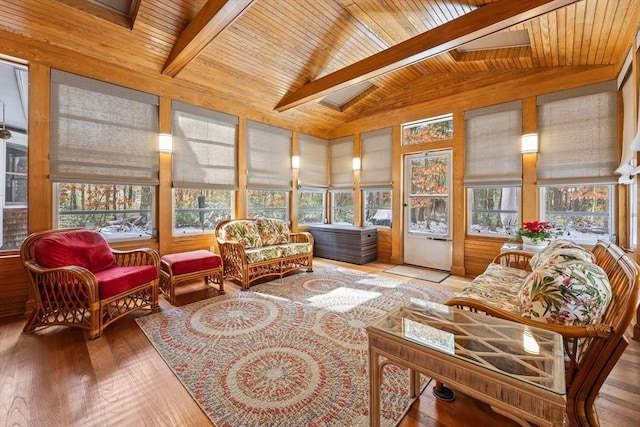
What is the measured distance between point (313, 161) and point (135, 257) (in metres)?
3.81

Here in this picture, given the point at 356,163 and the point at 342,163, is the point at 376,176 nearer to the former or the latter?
the point at 356,163

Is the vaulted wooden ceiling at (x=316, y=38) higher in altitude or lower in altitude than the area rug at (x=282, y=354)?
higher

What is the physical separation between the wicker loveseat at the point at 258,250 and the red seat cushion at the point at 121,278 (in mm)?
1068

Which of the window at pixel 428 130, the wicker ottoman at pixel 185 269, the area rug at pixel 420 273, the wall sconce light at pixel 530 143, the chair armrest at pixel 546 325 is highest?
the window at pixel 428 130

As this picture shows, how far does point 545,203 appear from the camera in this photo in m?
3.77

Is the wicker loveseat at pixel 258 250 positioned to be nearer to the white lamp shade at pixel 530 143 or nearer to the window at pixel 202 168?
the window at pixel 202 168

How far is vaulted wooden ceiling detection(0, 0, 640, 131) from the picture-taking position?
8.40ft

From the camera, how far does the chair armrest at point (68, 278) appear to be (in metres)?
2.26

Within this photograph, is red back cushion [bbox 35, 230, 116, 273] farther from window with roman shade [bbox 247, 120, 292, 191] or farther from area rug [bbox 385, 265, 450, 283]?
area rug [bbox 385, 265, 450, 283]

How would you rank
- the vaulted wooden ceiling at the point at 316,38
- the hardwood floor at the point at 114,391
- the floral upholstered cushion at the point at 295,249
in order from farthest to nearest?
the floral upholstered cushion at the point at 295,249 → the vaulted wooden ceiling at the point at 316,38 → the hardwood floor at the point at 114,391

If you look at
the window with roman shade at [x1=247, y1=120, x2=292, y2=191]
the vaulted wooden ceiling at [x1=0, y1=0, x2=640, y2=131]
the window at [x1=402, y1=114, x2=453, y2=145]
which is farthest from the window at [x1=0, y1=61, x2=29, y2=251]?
the window at [x1=402, y1=114, x2=453, y2=145]

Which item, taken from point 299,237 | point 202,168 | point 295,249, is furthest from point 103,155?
point 299,237

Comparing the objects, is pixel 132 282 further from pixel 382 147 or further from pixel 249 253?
pixel 382 147

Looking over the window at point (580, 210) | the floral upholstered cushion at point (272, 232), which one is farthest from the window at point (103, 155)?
the window at point (580, 210)
